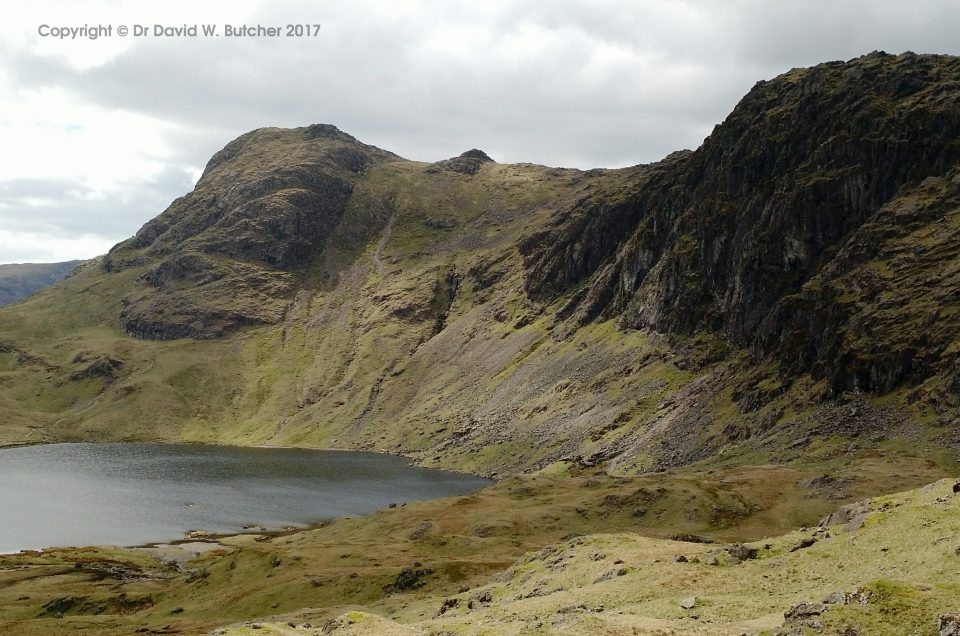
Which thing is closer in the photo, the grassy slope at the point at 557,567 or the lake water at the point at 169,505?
the grassy slope at the point at 557,567

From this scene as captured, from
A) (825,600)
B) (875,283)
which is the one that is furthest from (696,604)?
(875,283)

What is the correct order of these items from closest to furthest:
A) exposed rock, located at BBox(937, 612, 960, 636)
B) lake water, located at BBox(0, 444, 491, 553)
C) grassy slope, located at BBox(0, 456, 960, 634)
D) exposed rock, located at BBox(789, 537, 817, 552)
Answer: exposed rock, located at BBox(937, 612, 960, 636) < grassy slope, located at BBox(0, 456, 960, 634) < exposed rock, located at BBox(789, 537, 817, 552) < lake water, located at BBox(0, 444, 491, 553)

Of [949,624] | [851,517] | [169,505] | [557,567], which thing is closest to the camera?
[949,624]

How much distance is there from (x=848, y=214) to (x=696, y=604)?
168m

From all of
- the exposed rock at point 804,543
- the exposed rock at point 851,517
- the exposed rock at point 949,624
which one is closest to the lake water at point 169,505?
the exposed rock at point 851,517

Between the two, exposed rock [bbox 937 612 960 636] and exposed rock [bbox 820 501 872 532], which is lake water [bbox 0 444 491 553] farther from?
exposed rock [bbox 937 612 960 636]

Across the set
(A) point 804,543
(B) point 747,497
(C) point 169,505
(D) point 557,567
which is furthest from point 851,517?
(C) point 169,505

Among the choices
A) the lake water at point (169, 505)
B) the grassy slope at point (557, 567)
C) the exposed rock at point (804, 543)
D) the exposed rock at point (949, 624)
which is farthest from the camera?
the lake water at point (169, 505)

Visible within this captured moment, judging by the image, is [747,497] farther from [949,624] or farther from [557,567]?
[949,624]

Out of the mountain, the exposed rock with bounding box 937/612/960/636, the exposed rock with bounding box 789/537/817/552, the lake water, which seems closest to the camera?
the exposed rock with bounding box 937/612/960/636

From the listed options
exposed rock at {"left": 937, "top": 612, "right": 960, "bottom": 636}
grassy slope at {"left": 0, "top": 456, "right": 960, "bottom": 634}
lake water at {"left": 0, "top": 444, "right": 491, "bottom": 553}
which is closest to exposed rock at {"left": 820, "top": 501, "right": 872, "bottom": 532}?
grassy slope at {"left": 0, "top": 456, "right": 960, "bottom": 634}

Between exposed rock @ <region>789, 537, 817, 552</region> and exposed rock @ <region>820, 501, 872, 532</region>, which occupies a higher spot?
exposed rock @ <region>820, 501, 872, 532</region>

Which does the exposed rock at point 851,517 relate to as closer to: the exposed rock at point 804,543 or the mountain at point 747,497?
the mountain at point 747,497

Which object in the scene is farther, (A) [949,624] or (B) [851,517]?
(B) [851,517]
